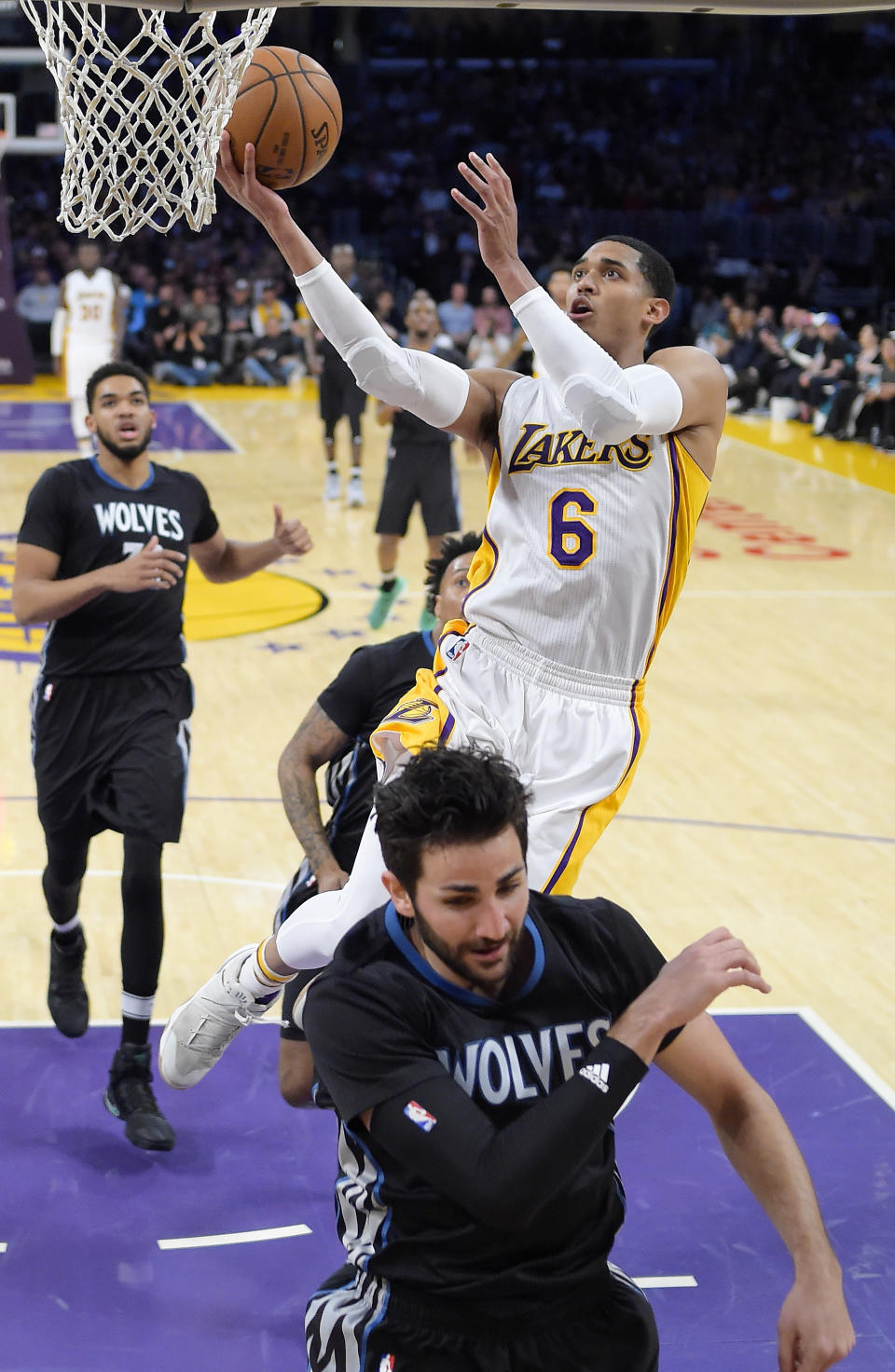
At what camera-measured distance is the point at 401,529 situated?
10414 millimetres

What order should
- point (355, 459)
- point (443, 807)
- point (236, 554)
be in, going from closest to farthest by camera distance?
point (443, 807) → point (236, 554) → point (355, 459)

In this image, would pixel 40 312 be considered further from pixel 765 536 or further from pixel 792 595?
pixel 792 595

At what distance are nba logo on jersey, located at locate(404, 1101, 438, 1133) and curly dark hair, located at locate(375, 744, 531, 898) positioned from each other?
1.06ft

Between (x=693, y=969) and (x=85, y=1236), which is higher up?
(x=693, y=969)

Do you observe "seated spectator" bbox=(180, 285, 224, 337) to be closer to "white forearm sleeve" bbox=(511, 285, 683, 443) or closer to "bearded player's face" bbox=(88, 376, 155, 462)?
"bearded player's face" bbox=(88, 376, 155, 462)

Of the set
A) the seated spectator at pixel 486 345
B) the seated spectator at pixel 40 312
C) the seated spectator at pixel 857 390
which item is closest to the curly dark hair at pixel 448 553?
the seated spectator at pixel 857 390

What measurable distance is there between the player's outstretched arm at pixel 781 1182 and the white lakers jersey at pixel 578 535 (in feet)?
3.59

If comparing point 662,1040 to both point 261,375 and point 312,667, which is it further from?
point 261,375

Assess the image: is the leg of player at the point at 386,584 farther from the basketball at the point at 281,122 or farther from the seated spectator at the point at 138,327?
the seated spectator at the point at 138,327

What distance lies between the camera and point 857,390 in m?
18.8

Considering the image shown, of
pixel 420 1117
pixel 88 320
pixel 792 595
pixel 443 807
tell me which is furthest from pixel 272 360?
pixel 420 1117

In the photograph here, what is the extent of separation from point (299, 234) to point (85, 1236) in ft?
8.09

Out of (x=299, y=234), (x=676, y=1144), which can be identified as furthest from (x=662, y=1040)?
(x=676, y=1144)

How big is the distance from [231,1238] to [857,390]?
640 inches
